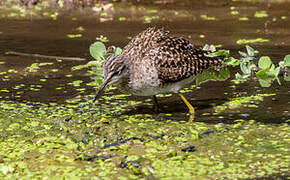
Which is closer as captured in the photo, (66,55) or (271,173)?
(271,173)

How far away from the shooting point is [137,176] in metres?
5.89

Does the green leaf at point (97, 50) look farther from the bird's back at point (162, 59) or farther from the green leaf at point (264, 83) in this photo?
the green leaf at point (264, 83)

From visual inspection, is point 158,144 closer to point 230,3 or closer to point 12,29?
point 12,29

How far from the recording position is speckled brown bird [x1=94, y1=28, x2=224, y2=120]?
7766 mm

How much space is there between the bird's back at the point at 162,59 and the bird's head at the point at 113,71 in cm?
15

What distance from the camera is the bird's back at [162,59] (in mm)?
7805

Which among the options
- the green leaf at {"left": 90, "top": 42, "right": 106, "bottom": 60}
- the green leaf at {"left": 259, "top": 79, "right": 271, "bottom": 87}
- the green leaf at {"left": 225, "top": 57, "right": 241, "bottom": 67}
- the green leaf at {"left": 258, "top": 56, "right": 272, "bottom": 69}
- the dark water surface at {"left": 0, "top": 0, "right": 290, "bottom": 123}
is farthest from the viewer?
the green leaf at {"left": 90, "top": 42, "right": 106, "bottom": 60}

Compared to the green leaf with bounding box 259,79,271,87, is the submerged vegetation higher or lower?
lower

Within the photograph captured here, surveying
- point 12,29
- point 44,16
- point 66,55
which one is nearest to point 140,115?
point 66,55

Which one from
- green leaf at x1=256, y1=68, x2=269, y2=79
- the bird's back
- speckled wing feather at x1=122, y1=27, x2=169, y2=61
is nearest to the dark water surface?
green leaf at x1=256, y1=68, x2=269, y2=79

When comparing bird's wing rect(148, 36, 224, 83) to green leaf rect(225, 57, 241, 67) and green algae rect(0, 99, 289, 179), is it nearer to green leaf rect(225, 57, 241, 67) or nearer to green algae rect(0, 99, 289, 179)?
green algae rect(0, 99, 289, 179)

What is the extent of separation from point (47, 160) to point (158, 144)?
1312 millimetres

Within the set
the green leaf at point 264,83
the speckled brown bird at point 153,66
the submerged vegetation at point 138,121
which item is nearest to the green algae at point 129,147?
the submerged vegetation at point 138,121

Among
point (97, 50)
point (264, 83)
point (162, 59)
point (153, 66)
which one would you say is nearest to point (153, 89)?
point (153, 66)
